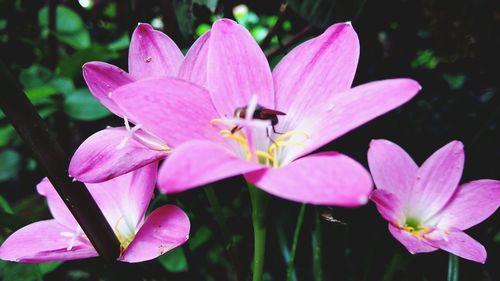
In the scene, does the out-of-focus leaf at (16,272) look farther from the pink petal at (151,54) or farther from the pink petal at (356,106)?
the pink petal at (356,106)

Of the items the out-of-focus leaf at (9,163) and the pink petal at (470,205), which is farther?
the out-of-focus leaf at (9,163)

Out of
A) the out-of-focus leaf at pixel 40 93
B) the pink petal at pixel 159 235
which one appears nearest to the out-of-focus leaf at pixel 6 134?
the out-of-focus leaf at pixel 40 93

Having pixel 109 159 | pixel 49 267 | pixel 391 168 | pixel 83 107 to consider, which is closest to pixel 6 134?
pixel 83 107

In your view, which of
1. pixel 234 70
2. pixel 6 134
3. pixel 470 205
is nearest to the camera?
pixel 234 70

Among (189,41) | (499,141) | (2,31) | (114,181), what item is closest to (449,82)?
(499,141)

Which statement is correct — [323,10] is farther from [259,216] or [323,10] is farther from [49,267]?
[49,267]

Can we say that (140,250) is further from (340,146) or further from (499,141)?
(499,141)
